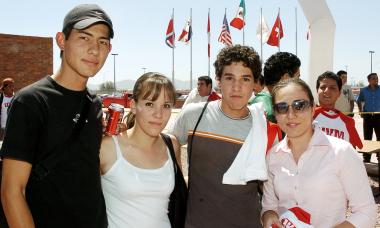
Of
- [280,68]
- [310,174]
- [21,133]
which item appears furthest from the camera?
[280,68]

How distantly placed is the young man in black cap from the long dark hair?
0.91ft

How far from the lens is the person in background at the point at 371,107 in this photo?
8870 millimetres

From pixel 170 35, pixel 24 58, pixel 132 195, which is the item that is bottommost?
pixel 132 195

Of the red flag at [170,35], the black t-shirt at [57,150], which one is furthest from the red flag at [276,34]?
the black t-shirt at [57,150]

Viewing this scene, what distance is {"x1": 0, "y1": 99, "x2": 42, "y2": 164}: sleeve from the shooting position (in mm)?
1562

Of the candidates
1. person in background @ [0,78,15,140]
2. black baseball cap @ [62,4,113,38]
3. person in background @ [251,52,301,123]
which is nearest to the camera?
black baseball cap @ [62,4,113,38]

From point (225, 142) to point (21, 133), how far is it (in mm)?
1203

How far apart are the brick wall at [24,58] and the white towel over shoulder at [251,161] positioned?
61.0ft

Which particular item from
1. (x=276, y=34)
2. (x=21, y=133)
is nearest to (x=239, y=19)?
(x=276, y=34)

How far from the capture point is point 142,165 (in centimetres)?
212

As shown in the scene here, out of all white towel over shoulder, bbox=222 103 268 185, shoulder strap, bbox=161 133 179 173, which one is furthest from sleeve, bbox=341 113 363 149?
shoulder strap, bbox=161 133 179 173

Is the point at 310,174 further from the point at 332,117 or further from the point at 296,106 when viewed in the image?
the point at 332,117

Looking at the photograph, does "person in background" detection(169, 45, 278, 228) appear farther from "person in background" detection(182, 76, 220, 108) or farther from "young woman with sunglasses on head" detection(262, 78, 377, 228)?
"person in background" detection(182, 76, 220, 108)

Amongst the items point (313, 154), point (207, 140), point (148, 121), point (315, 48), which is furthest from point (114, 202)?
point (315, 48)
